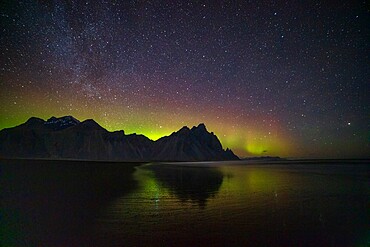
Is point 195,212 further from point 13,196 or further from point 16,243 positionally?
point 13,196

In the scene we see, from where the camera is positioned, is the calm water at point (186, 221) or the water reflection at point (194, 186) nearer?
the calm water at point (186, 221)

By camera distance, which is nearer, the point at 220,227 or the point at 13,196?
the point at 220,227

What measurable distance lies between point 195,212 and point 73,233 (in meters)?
6.76

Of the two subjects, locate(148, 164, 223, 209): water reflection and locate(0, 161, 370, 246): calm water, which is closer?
locate(0, 161, 370, 246): calm water

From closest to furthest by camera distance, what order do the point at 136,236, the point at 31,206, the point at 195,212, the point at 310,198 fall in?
the point at 136,236
the point at 195,212
the point at 31,206
the point at 310,198

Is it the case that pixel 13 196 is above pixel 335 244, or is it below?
above

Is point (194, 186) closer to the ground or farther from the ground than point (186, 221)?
farther from the ground

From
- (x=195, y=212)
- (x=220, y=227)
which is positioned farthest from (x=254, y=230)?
(x=195, y=212)

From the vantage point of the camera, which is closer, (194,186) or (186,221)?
(186,221)

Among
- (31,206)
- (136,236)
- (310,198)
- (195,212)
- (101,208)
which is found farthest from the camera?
(310,198)

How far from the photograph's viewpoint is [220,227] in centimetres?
1170

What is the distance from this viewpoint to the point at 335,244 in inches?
397

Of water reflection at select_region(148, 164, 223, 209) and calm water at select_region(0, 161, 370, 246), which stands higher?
water reflection at select_region(148, 164, 223, 209)

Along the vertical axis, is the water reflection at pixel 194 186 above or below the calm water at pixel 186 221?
above
